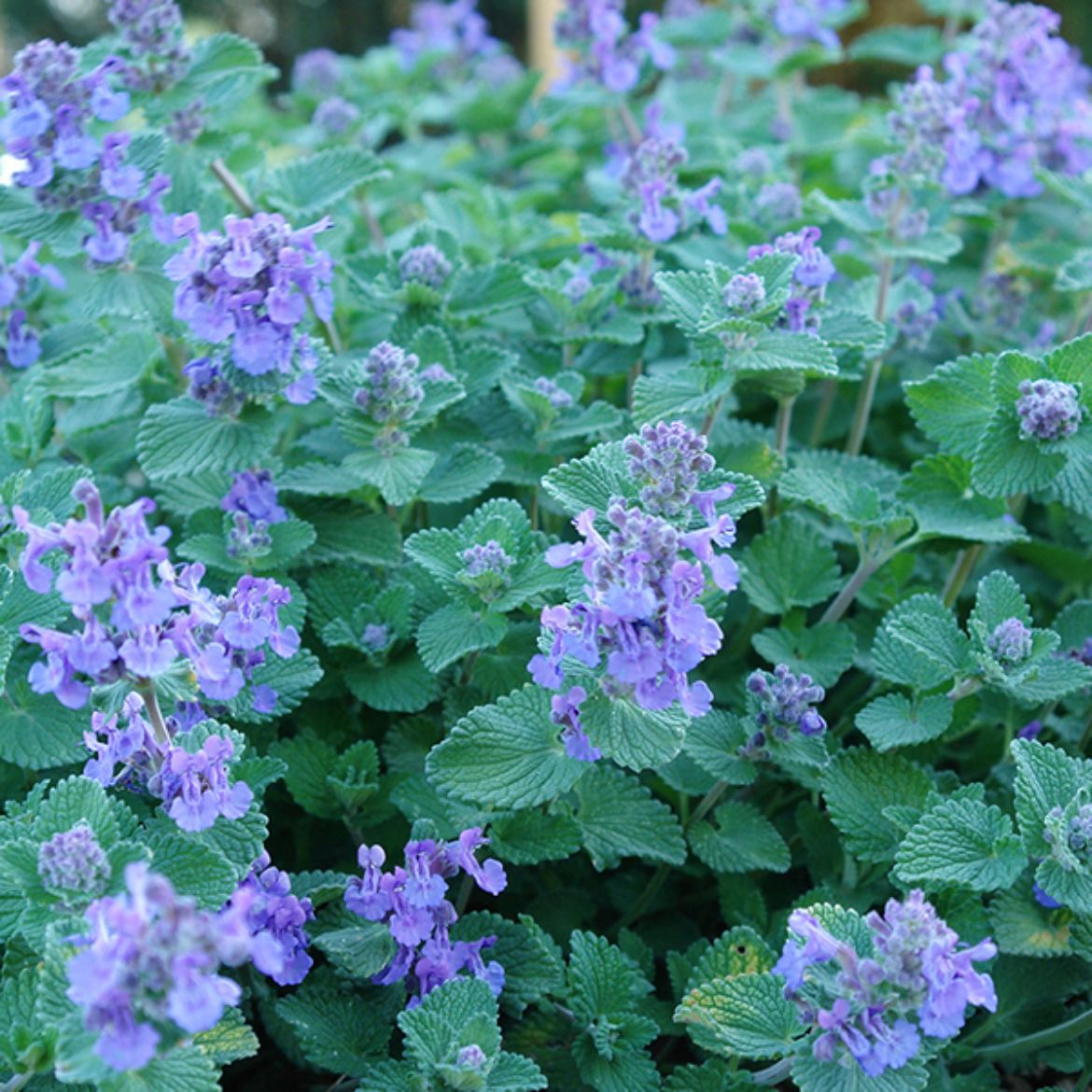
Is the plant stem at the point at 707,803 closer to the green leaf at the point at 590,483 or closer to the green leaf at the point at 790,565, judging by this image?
the green leaf at the point at 790,565

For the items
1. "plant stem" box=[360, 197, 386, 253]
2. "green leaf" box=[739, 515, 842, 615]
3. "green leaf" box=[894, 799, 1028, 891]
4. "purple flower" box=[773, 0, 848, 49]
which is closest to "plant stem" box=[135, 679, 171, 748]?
"green leaf" box=[894, 799, 1028, 891]

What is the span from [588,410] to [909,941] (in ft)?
3.84

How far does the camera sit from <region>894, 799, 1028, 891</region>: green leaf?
1705 mm

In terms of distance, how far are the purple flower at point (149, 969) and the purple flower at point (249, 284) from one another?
2.94 feet

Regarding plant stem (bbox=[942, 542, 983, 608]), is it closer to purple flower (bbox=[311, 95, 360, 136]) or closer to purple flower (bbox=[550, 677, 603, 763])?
purple flower (bbox=[550, 677, 603, 763])

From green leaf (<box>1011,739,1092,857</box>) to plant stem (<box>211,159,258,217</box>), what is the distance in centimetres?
177

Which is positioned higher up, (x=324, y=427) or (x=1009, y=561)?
(x=324, y=427)

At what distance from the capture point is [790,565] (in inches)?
89.0

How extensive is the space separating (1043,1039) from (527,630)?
3.19 ft

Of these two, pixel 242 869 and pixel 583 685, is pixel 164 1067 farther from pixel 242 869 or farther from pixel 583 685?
pixel 583 685

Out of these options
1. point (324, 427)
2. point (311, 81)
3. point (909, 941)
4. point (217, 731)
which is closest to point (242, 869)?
point (217, 731)

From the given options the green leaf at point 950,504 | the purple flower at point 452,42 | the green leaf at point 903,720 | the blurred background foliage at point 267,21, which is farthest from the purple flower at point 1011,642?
the blurred background foliage at point 267,21

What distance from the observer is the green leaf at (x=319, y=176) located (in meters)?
2.62

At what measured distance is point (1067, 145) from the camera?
3348mm
